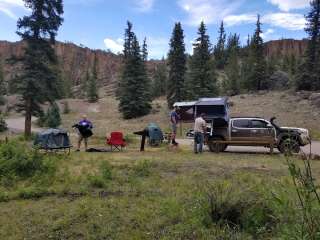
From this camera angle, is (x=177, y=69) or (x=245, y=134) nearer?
(x=245, y=134)

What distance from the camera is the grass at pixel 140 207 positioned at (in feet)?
20.0

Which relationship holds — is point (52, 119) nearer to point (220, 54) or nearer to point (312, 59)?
point (312, 59)

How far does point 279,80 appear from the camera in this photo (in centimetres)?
6116

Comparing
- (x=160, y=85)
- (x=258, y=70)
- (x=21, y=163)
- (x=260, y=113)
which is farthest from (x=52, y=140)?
(x=160, y=85)

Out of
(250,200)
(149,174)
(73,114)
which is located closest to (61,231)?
(250,200)

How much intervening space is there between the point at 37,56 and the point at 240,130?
16.1 metres

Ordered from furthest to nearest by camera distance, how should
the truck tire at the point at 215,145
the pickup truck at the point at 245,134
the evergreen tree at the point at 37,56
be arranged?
the evergreen tree at the point at 37,56
the truck tire at the point at 215,145
the pickup truck at the point at 245,134

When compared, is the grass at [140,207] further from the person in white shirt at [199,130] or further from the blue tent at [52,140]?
the person in white shirt at [199,130]

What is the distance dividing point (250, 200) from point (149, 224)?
171 centimetres

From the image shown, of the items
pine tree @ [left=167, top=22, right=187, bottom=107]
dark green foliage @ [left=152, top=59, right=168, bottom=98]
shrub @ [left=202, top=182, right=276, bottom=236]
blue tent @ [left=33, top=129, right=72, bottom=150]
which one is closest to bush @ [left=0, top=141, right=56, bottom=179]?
blue tent @ [left=33, top=129, right=72, bottom=150]

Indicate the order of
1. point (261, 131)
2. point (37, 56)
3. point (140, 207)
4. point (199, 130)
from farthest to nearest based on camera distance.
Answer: point (37, 56), point (261, 131), point (199, 130), point (140, 207)

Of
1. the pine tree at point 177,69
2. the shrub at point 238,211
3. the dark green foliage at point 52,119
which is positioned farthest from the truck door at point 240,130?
the pine tree at point 177,69

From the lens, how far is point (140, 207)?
24.4 feet

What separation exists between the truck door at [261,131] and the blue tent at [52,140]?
8.50m
